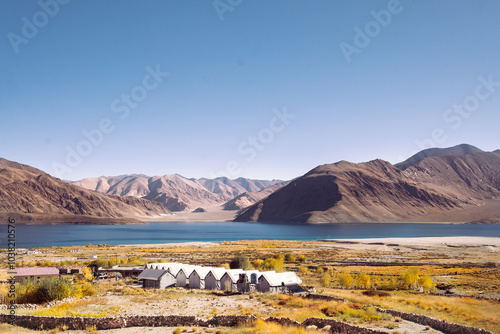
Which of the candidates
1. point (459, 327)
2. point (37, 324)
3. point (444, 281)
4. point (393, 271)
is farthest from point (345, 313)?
point (393, 271)

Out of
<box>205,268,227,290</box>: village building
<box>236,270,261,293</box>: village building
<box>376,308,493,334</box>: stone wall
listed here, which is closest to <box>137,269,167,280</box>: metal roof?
<box>205,268,227,290</box>: village building

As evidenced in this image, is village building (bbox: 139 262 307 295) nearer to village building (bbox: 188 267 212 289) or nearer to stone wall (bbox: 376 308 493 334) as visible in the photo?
village building (bbox: 188 267 212 289)

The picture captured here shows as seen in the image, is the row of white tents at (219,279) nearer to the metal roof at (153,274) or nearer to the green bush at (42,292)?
the metal roof at (153,274)

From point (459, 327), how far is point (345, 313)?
8.04 m

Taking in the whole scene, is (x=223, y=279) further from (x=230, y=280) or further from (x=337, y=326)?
(x=337, y=326)

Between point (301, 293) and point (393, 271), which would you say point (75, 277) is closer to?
point (301, 293)

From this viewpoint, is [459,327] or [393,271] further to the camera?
[393,271]

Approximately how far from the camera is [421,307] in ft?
119

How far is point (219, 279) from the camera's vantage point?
162 feet

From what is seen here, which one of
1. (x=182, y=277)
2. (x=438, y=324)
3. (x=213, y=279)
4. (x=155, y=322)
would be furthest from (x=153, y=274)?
(x=438, y=324)

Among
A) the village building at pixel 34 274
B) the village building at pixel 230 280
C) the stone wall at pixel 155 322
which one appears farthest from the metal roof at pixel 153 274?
the stone wall at pixel 155 322

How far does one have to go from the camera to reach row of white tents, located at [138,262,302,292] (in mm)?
46503

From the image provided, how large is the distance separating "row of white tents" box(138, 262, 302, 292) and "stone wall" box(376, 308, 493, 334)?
15.7 meters

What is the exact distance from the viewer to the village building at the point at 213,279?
4922 cm
